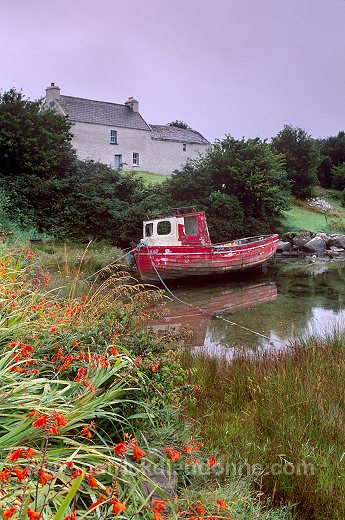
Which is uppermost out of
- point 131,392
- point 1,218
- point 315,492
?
point 1,218

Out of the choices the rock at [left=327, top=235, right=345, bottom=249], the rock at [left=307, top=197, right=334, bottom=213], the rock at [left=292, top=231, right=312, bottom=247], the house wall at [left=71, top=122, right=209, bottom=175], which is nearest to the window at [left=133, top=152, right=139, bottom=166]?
the house wall at [left=71, top=122, right=209, bottom=175]

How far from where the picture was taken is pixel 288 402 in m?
3.78

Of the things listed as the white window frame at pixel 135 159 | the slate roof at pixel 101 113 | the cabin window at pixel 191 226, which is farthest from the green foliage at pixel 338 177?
the cabin window at pixel 191 226

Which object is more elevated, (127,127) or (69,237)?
(127,127)

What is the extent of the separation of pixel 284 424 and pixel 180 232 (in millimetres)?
12232

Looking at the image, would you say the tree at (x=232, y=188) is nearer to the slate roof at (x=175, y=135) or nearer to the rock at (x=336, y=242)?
the rock at (x=336, y=242)

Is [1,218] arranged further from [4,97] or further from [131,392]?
[131,392]

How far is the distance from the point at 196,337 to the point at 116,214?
1070 centimetres

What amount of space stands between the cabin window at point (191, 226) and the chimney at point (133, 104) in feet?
77.5

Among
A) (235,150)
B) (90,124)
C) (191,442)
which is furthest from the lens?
(90,124)

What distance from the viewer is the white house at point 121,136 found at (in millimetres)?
32531

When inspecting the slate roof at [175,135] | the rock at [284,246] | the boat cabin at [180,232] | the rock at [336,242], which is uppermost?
the slate roof at [175,135]

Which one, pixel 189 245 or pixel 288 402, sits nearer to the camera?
pixel 288 402

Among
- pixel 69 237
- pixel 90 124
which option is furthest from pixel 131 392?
pixel 90 124
